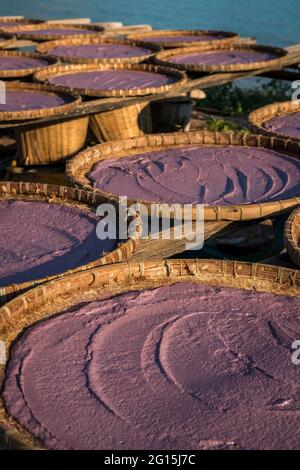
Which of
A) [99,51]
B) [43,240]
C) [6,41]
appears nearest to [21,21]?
[6,41]

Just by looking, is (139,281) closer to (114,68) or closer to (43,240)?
(43,240)

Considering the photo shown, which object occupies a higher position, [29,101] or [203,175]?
[29,101]

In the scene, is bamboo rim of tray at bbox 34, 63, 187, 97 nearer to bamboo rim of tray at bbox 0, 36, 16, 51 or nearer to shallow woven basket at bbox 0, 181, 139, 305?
bamboo rim of tray at bbox 0, 36, 16, 51

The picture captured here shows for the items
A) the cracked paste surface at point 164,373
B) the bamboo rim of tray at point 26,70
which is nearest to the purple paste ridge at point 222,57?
the bamboo rim of tray at point 26,70

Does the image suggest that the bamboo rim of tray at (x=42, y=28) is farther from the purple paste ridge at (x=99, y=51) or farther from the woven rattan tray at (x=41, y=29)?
the purple paste ridge at (x=99, y=51)

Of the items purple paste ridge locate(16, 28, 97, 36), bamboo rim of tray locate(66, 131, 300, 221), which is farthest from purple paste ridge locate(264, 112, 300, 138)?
purple paste ridge locate(16, 28, 97, 36)

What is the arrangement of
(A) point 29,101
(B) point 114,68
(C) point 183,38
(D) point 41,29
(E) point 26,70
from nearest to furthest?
(A) point 29,101, (E) point 26,70, (B) point 114,68, (C) point 183,38, (D) point 41,29
